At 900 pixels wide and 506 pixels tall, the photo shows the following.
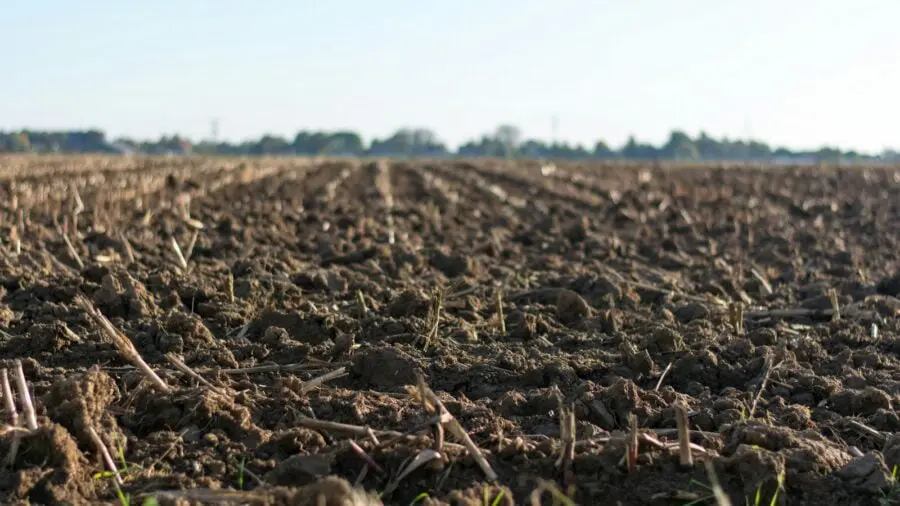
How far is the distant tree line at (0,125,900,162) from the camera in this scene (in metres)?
74.4

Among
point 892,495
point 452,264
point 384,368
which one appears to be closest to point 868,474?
point 892,495

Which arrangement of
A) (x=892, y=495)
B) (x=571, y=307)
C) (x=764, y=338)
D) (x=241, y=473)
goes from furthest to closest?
1. (x=571, y=307)
2. (x=764, y=338)
3. (x=892, y=495)
4. (x=241, y=473)

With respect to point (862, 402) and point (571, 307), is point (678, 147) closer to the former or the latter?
point (571, 307)

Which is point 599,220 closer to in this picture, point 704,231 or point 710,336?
point 704,231

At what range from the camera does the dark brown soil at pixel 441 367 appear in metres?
3.21

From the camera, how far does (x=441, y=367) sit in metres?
4.51

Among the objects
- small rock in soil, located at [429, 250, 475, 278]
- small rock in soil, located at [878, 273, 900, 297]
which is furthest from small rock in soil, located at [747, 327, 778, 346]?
small rock in soil, located at [429, 250, 475, 278]

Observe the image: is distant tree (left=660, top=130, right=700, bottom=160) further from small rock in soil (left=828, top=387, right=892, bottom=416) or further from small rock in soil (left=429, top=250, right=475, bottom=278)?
small rock in soil (left=828, top=387, right=892, bottom=416)

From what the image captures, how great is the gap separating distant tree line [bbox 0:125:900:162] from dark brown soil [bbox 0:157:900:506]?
6366 centimetres

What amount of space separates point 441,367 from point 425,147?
91.5 meters

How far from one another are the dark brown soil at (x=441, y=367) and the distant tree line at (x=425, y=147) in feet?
209

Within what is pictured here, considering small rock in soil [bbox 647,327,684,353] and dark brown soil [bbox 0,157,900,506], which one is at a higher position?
small rock in soil [bbox 647,327,684,353]

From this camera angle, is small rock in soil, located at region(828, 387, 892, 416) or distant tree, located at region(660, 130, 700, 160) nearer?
small rock in soil, located at region(828, 387, 892, 416)

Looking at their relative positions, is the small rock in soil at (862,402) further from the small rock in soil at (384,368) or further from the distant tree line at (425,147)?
the distant tree line at (425,147)
